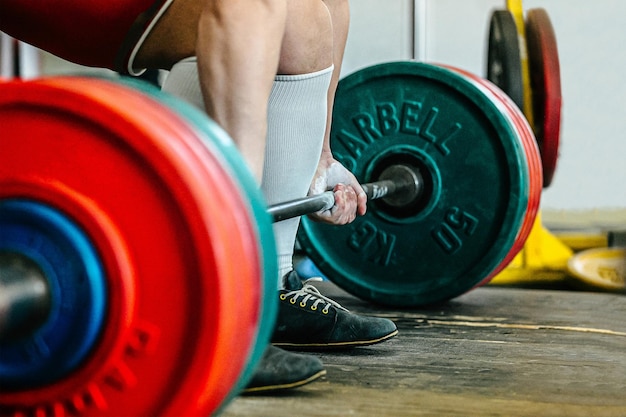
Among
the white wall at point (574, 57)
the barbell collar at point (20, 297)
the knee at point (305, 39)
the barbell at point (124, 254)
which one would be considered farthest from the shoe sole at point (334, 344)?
the white wall at point (574, 57)

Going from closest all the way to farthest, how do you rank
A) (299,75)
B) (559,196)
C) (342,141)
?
1. (299,75)
2. (342,141)
3. (559,196)

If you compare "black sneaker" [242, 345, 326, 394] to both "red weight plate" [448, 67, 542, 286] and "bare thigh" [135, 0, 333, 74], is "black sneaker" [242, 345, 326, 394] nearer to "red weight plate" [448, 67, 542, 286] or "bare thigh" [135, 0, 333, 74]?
"bare thigh" [135, 0, 333, 74]

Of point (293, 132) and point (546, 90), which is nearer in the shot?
point (293, 132)

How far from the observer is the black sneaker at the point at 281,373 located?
993 mm

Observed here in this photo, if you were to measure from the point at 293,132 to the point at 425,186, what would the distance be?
625mm

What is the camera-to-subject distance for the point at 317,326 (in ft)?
4.19

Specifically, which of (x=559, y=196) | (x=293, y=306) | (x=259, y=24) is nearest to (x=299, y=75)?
(x=259, y=24)

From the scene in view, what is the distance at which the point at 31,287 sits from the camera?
646 mm

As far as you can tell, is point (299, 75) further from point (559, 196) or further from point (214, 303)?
point (559, 196)

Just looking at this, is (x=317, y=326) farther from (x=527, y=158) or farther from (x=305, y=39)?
(x=527, y=158)

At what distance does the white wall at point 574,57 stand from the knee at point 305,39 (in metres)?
2.15

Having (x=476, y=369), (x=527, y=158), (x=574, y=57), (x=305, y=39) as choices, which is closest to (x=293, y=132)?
(x=305, y=39)

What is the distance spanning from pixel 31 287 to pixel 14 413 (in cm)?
11

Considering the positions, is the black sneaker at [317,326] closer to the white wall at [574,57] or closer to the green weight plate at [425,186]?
the green weight plate at [425,186]
